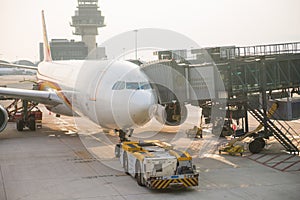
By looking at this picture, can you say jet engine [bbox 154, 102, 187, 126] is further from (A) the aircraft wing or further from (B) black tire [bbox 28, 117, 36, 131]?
(B) black tire [bbox 28, 117, 36, 131]

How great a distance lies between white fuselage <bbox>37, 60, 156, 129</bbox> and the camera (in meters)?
23.1

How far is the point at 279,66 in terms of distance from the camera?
27.7m

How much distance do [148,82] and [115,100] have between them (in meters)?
1.98

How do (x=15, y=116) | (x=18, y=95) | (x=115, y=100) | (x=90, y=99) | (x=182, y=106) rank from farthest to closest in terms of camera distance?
(x=15, y=116), (x=18, y=95), (x=182, y=106), (x=90, y=99), (x=115, y=100)

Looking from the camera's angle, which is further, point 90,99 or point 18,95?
point 18,95

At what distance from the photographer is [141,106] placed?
2264 cm

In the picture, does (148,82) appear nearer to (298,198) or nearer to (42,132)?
(298,198)

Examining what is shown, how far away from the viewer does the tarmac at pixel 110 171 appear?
1795 centimetres

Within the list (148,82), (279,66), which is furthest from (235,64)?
(148,82)

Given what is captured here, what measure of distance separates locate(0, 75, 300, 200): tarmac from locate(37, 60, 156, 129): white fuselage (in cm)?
241

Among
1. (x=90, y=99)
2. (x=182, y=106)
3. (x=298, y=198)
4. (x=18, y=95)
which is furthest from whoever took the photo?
(x=18, y=95)

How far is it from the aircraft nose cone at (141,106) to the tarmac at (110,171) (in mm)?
2747

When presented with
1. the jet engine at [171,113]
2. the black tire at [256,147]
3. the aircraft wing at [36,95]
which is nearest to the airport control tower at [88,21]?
the aircraft wing at [36,95]

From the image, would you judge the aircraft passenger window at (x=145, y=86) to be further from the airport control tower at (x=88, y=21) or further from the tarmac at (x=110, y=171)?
the airport control tower at (x=88, y=21)
